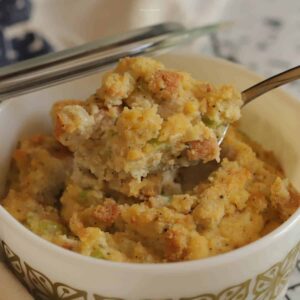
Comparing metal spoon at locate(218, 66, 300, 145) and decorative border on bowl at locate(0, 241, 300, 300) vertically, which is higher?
metal spoon at locate(218, 66, 300, 145)

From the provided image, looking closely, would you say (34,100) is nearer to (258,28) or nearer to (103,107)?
(103,107)

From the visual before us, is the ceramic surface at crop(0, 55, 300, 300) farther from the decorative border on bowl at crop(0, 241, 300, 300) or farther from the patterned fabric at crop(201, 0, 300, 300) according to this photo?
the patterned fabric at crop(201, 0, 300, 300)

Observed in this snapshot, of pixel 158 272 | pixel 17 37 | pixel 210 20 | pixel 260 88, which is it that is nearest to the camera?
pixel 158 272

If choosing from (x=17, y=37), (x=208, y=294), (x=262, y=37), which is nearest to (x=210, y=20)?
(x=262, y=37)

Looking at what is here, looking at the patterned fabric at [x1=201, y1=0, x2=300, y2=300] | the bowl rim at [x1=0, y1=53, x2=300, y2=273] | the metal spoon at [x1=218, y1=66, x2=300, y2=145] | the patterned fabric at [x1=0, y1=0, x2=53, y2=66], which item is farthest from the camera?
the patterned fabric at [x1=201, y1=0, x2=300, y2=300]

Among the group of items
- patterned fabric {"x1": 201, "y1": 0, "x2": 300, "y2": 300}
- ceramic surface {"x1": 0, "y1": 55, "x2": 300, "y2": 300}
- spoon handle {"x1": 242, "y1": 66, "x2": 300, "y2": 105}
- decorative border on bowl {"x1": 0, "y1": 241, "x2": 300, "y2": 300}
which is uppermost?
spoon handle {"x1": 242, "y1": 66, "x2": 300, "y2": 105}

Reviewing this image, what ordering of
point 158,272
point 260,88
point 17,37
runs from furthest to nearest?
point 17,37 < point 260,88 < point 158,272

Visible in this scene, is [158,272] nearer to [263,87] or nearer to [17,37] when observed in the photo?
[263,87]

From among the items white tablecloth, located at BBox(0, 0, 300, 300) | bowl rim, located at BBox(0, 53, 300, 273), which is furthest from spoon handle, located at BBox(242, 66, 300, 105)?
white tablecloth, located at BBox(0, 0, 300, 300)
